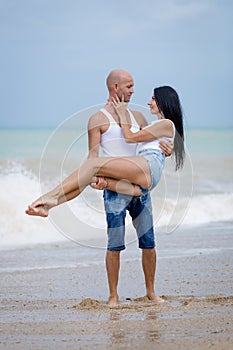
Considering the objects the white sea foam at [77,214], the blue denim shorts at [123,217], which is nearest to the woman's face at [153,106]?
the blue denim shorts at [123,217]

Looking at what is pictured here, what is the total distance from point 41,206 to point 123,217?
25.9 inches

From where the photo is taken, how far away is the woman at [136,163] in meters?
5.23

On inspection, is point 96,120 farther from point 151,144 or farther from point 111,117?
point 151,144

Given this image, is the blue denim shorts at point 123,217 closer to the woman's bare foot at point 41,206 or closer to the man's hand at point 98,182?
the man's hand at point 98,182

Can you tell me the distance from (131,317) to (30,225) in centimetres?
540

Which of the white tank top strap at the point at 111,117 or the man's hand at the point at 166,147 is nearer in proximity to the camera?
the white tank top strap at the point at 111,117

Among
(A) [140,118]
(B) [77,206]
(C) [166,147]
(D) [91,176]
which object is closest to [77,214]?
(B) [77,206]

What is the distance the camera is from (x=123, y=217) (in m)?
5.51

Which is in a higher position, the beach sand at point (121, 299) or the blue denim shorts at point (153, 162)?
the blue denim shorts at point (153, 162)

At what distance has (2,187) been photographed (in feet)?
39.9

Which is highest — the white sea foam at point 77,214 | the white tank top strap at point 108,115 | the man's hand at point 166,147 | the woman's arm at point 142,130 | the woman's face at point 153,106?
the woman's face at point 153,106

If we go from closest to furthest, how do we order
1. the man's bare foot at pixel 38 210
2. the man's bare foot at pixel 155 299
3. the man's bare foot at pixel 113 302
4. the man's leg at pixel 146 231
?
1. the man's bare foot at pixel 38 210
2. the man's bare foot at pixel 113 302
3. the man's bare foot at pixel 155 299
4. the man's leg at pixel 146 231

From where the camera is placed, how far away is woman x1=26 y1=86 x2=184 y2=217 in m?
5.23

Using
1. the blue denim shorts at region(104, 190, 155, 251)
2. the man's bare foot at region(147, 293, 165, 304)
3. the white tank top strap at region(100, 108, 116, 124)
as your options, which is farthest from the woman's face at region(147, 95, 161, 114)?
the man's bare foot at region(147, 293, 165, 304)
